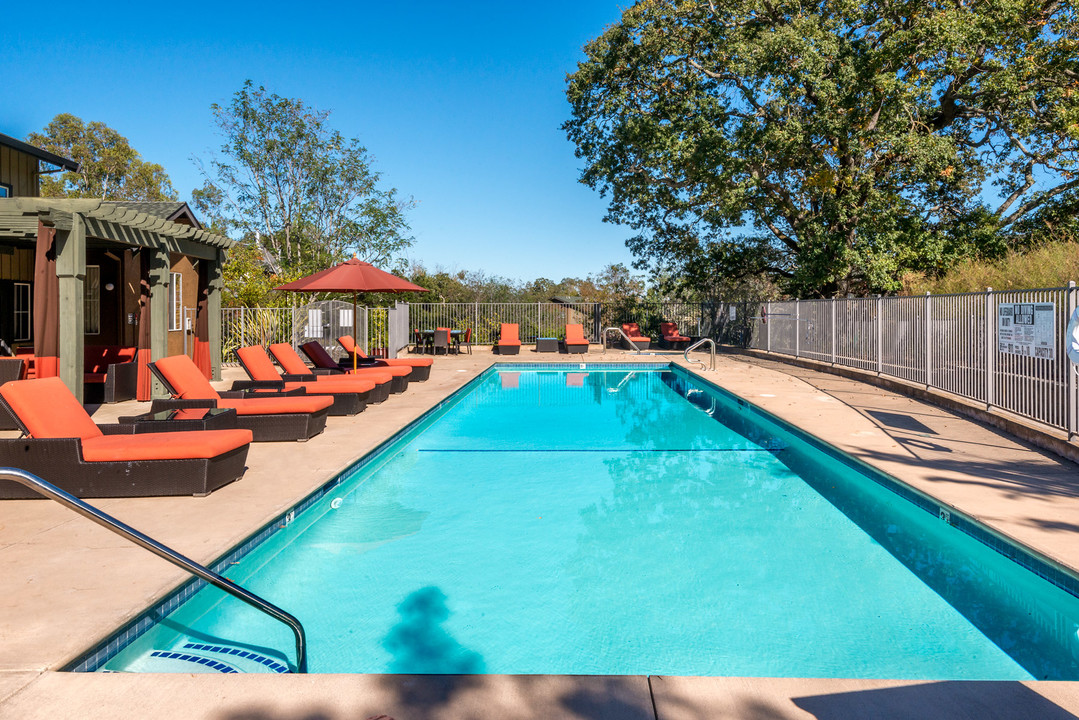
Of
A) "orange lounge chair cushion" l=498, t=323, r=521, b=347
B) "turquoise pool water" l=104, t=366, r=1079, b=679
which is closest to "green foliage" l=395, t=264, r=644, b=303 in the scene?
"orange lounge chair cushion" l=498, t=323, r=521, b=347

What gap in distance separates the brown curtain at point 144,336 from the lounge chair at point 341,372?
1.70 meters

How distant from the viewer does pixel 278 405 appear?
285 inches

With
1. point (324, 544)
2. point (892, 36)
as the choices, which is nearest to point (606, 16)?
point (892, 36)

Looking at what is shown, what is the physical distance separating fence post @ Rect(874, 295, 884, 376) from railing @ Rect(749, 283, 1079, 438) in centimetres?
2

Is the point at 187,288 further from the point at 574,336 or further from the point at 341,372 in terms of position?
the point at 574,336

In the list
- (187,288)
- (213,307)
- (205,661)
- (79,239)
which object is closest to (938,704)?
(205,661)

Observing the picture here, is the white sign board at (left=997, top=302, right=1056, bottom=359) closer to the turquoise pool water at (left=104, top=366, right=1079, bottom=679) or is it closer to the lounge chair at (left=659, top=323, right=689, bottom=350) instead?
the turquoise pool water at (left=104, top=366, right=1079, bottom=679)

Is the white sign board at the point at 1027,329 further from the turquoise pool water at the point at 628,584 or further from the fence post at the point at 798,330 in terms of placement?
the fence post at the point at 798,330

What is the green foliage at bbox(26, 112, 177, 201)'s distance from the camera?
121 feet

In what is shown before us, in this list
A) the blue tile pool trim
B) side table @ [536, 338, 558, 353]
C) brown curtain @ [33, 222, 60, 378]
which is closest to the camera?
the blue tile pool trim

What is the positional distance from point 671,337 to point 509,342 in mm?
5970

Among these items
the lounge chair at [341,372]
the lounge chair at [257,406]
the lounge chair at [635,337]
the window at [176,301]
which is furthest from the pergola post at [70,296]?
the lounge chair at [635,337]

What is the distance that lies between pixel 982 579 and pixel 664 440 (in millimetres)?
4801

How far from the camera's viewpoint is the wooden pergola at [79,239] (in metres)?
7.55
